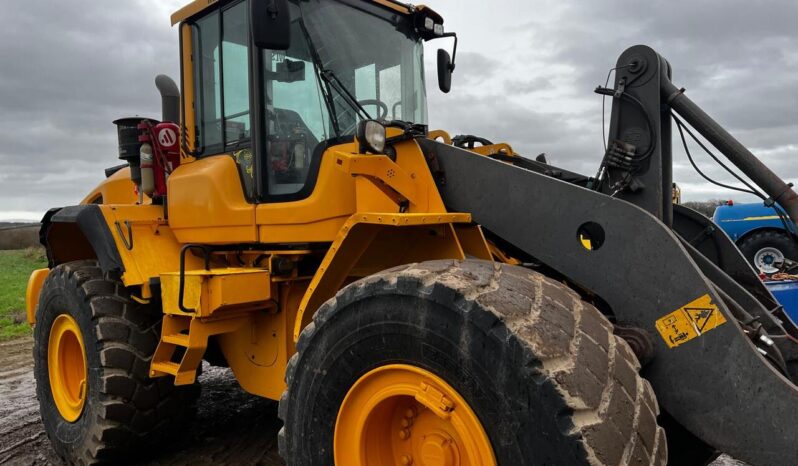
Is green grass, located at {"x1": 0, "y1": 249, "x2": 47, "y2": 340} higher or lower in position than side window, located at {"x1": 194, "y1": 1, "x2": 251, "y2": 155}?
lower

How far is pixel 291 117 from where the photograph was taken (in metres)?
3.42

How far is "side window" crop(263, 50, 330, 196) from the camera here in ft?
11.0

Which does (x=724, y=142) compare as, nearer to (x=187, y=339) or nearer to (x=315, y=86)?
(x=315, y=86)

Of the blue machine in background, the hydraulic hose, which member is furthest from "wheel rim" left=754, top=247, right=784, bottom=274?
the hydraulic hose

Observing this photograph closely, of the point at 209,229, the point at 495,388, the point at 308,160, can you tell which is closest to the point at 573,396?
the point at 495,388

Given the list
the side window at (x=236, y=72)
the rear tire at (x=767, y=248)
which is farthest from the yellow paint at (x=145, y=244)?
the rear tire at (x=767, y=248)

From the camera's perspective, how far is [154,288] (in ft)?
13.0

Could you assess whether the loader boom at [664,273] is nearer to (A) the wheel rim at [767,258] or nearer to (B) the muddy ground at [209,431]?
(B) the muddy ground at [209,431]

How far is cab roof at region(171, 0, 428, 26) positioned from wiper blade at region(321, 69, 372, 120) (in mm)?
657

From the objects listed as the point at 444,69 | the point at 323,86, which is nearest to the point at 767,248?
the point at 444,69

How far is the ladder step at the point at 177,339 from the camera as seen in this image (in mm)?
3557

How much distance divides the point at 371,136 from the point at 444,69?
185 centimetres

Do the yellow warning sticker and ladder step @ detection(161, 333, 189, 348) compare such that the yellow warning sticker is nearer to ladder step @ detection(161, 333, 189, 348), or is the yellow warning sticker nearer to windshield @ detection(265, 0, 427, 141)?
windshield @ detection(265, 0, 427, 141)

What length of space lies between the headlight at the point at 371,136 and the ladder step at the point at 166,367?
1.85m
